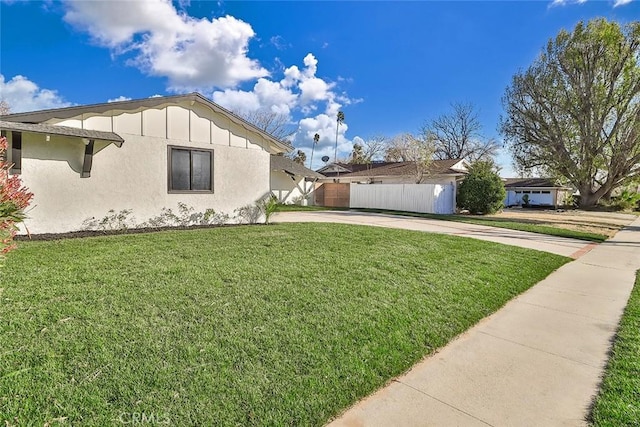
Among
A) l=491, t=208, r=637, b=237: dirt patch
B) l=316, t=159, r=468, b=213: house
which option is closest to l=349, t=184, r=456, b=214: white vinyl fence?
l=316, t=159, r=468, b=213: house

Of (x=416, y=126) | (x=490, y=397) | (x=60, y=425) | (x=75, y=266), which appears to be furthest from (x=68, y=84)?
(x=416, y=126)

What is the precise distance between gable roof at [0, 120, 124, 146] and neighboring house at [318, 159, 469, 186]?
2072 centimetres

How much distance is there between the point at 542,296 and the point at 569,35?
30.0 m

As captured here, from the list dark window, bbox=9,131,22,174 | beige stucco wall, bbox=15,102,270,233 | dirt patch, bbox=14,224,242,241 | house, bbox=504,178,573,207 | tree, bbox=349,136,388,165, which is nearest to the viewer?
dark window, bbox=9,131,22,174

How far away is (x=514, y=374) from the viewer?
10.2 ft

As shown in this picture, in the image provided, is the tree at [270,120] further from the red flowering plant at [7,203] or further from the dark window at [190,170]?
the red flowering plant at [7,203]

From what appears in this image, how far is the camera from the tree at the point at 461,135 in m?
44.0

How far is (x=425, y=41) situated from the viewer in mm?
14078

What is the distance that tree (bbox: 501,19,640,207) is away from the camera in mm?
25016

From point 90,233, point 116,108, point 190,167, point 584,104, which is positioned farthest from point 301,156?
point 90,233

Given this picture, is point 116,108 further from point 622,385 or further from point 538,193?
point 538,193

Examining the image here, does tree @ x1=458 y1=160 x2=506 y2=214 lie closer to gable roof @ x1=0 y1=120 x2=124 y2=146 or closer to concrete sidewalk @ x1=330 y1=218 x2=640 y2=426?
concrete sidewalk @ x1=330 y1=218 x2=640 y2=426

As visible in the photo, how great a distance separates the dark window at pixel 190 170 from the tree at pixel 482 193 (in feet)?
55.4

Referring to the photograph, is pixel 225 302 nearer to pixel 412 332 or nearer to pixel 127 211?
pixel 412 332
